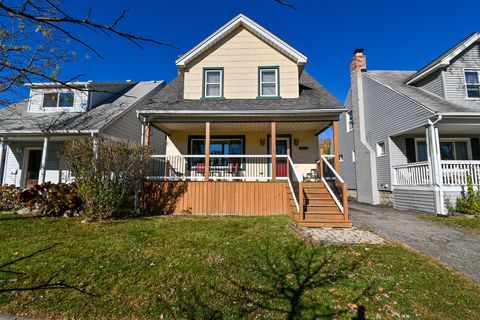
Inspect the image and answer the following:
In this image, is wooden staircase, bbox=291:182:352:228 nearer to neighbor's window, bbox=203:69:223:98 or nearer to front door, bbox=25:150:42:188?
neighbor's window, bbox=203:69:223:98

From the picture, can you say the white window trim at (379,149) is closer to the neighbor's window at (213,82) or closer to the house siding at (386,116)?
the house siding at (386,116)

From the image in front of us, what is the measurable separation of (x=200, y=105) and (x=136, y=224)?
17.2 ft

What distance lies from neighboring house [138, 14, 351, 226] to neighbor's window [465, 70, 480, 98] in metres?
6.56

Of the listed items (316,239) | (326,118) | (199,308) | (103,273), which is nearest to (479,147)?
(326,118)

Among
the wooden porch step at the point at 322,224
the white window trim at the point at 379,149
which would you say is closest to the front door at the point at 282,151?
the wooden porch step at the point at 322,224

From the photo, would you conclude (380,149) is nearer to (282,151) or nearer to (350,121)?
(350,121)

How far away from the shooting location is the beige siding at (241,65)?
10.5m

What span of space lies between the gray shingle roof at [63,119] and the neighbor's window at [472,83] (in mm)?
15440

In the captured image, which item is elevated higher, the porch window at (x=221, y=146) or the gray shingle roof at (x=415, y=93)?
the gray shingle roof at (x=415, y=93)

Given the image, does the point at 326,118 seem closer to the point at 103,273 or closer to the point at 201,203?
the point at 201,203

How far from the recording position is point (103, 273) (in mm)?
3877

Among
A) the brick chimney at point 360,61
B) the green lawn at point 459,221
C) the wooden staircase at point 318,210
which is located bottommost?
the green lawn at point 459,221

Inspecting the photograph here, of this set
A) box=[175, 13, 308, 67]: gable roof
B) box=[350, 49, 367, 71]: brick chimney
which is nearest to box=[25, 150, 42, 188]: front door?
box=[175, 13, 308, 67]: gable roof

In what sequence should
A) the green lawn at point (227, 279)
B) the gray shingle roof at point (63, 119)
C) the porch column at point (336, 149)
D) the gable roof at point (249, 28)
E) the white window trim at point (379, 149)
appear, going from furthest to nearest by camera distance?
the white window trim at point (379, 149)
the gray shingle roof at point (63, 119)
the gable roof at point (249, 28)
the porch column at point (336, 149)
the green lawn at point (227, 279)
